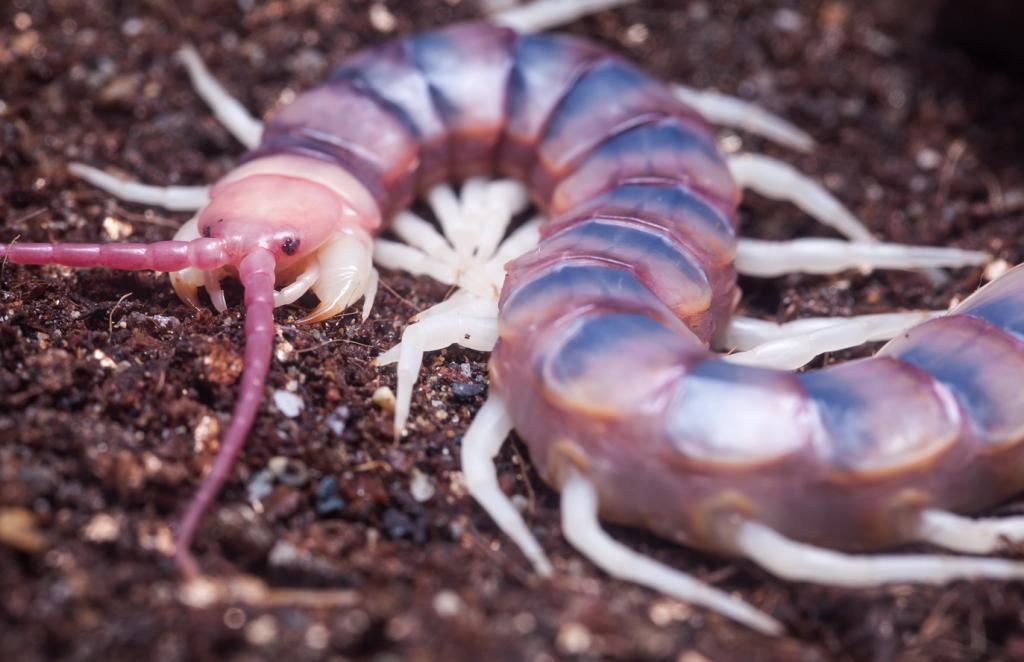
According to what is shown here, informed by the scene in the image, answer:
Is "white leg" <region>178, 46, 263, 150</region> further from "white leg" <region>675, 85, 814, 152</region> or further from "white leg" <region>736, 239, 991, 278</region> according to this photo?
"white leg" <region>736, 239, 991, 278</region>

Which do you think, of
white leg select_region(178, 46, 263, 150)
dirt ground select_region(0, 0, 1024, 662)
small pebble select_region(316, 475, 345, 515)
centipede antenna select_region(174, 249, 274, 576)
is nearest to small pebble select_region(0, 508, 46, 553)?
dirt ground select_region(0, 0, 1024, 662)

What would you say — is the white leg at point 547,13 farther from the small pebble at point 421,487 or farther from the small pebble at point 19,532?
the small pebble at point 19,532

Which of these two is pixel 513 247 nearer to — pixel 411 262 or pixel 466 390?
pixel 411 262

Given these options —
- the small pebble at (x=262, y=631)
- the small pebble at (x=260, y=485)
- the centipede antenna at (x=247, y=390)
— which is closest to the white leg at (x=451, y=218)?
the centipede antenna at (x=247, y=390)

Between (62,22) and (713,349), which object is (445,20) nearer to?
(62,22)

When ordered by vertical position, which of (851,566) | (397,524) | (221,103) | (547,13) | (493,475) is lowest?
(397,524)

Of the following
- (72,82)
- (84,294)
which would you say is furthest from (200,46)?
(84,294)

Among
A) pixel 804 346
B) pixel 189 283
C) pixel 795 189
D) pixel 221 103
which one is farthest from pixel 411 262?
pixel 795 189
